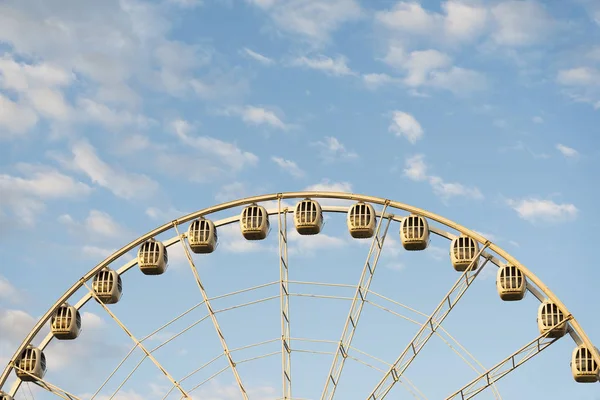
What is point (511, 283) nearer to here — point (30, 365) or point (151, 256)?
point (151, 256)

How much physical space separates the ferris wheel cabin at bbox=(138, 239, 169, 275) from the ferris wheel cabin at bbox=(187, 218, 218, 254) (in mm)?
1558

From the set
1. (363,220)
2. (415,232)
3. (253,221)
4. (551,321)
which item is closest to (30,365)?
(253,221)

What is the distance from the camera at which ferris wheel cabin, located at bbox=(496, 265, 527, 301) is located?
2525 inches

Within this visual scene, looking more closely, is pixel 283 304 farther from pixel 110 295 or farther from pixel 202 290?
pixel 110 295

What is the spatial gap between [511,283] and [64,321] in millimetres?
21974

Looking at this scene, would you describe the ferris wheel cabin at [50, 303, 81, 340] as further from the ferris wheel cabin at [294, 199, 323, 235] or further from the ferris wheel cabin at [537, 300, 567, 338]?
the ferris wheel cabin at [537, 300, 567, 338]

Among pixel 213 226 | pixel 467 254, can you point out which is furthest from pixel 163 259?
pixel 467 254

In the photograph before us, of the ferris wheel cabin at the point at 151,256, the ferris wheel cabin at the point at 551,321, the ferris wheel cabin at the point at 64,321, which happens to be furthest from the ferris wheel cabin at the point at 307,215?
the ferris wheel cabin at the point at 64,321

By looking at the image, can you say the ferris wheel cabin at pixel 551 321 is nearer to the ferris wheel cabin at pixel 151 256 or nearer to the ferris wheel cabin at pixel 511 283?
the ferris wheel cabin at pixel 511 283

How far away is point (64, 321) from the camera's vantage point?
224 feet

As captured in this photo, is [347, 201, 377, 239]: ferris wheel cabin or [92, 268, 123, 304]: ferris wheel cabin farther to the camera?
[92, 268, 123, 304]: ferris wheel cabin

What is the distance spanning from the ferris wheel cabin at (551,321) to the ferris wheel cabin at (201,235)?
16297 mm

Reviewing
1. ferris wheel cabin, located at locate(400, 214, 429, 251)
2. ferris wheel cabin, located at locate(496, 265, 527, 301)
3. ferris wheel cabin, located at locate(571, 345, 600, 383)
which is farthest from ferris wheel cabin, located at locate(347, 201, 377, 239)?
ferris wheel cabin, located at locate(571, 345, 600, 383)

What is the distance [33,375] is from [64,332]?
257 centimetres
